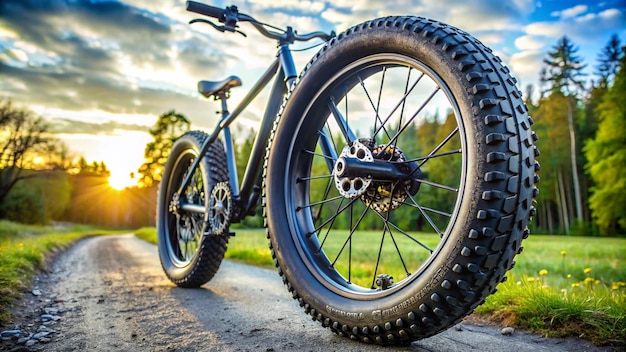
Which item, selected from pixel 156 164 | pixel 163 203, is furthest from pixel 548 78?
pixel 163 203

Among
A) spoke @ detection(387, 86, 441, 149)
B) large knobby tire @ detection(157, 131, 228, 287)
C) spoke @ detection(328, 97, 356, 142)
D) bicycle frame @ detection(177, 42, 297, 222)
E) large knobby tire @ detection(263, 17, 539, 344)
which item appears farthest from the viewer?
large knobby tire @ detection(157, 131, 228, 287)

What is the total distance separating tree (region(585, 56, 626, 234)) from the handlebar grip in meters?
26.4

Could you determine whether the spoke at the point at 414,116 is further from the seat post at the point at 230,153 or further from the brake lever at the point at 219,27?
the brake lever at the point at 219,27

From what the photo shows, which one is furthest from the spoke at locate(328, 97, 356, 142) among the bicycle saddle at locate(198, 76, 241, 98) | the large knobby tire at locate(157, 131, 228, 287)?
the bicycle saddle at locate(198, 76, 241, 98)

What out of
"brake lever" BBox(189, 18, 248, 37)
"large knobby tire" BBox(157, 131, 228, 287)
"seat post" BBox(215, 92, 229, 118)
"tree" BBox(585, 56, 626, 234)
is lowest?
"large knobby tire" BBox(157, 131, 228, 287)

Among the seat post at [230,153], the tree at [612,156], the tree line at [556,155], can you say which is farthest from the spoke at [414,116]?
the tree at [612,156]

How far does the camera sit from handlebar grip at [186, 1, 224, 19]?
3132mm

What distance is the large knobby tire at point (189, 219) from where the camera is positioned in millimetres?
3631

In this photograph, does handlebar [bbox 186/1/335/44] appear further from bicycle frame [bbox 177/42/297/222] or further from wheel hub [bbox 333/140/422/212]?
wheel hub [bbox 333/140/422/212]

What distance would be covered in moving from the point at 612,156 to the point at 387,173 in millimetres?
27293

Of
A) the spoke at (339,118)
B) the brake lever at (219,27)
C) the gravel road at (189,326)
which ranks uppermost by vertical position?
the brake lever at (219,27)

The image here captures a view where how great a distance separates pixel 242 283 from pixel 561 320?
2716 mm

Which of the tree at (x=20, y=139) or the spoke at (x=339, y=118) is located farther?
the tree at (x=20, y=139)

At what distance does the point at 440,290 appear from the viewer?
1534mm
